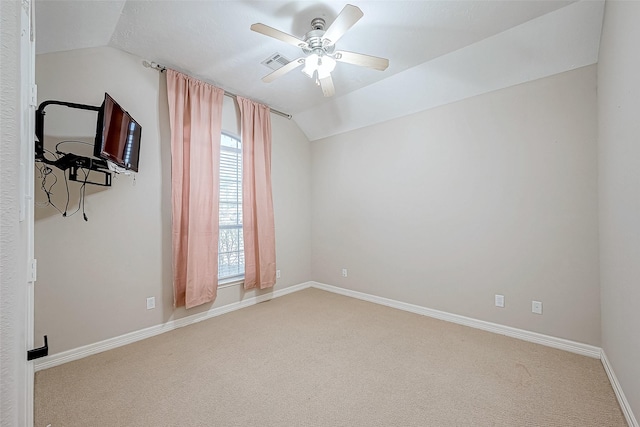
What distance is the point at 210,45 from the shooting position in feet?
8.43

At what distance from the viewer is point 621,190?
1.73 m

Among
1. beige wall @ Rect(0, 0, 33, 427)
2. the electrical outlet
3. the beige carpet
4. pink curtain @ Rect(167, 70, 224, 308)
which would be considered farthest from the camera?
pink curtain @ Rect(167, 70, 224, 308)

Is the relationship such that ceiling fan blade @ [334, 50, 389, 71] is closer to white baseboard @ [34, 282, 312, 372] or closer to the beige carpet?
the beige carpet

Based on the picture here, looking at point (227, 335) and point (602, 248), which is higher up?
point (602, 248)

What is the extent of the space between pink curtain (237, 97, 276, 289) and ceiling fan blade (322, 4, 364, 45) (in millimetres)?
1876

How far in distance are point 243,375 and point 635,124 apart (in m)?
2.97

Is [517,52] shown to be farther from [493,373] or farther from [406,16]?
[493,373]

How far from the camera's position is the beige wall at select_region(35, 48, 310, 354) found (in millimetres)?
2268

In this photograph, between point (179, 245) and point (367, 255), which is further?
point (367, 255)

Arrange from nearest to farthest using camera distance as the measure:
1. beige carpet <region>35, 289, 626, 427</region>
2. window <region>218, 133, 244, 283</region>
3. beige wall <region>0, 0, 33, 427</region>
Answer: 1. beige wall <region>0, 0, 33, 427</region>
2. beige carpet <region>35, 289, 626, 427</region>
3. window <region>218, 133, 244, 283</region>

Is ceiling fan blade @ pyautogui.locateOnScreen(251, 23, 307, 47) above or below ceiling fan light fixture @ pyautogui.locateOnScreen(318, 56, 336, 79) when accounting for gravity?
above

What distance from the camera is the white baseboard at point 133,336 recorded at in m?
2.24

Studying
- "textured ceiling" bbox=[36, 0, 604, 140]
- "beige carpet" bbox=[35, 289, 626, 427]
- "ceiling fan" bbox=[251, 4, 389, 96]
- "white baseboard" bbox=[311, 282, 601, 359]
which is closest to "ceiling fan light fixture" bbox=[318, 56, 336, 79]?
"ceiling fan" bbox=[251, 4, 389, 96]

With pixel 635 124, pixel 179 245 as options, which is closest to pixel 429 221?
pixel 635 124
